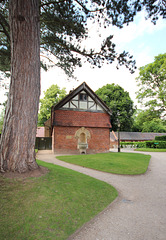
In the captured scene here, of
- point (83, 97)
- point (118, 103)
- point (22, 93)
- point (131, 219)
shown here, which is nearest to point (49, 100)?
point (118, 103)

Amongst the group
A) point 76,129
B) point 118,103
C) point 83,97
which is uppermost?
point 118,103

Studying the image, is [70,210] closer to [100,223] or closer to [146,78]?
[100,223]

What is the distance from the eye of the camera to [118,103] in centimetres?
3928

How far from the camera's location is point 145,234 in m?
2.92

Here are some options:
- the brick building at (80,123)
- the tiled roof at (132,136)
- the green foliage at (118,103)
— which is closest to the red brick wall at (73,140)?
the brick building at (80,123)

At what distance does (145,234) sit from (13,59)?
548 centimetres

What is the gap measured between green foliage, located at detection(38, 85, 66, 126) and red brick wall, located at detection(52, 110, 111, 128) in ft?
69.3

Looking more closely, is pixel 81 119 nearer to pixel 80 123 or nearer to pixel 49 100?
pixel 80 123

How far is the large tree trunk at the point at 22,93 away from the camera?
13.8ft

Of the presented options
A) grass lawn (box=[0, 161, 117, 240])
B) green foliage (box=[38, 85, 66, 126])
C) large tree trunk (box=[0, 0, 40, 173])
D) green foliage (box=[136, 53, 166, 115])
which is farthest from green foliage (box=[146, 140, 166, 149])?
large tree trunk (box=[0, 0, 40, 173])

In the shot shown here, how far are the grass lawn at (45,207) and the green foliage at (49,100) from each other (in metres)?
33.6

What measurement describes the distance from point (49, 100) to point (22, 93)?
34021mm

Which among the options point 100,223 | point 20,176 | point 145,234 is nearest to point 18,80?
point 20,176

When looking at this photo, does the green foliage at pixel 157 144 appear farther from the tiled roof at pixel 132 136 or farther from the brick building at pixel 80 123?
the brick building at pixel 80 123
